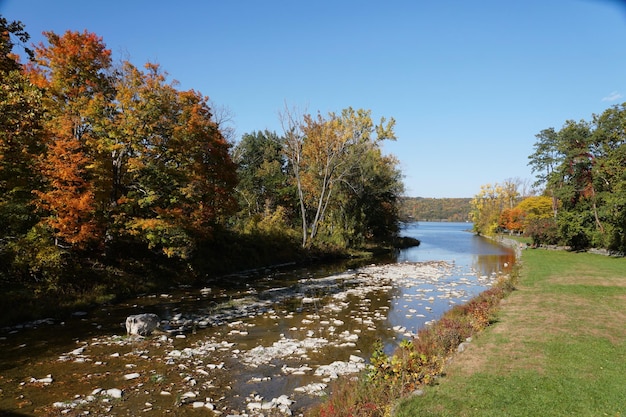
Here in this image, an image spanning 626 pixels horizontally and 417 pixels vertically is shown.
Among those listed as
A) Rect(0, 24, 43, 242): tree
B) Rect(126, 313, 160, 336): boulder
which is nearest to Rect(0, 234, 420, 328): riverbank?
Rect(0, 24, 43, 242): tree

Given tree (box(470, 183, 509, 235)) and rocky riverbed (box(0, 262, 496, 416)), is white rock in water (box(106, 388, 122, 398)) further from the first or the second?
tree (box(470, 183, 509, 235))

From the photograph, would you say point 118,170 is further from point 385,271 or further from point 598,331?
point 598,331

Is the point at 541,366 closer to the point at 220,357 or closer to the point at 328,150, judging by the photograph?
the point at 220,357

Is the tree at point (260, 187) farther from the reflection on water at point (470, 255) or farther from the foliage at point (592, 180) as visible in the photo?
Result: the foliage at point (592, 180)

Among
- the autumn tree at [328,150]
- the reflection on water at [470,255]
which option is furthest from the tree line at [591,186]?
the autumn tree at [328,150]

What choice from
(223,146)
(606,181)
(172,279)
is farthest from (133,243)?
(606,181)

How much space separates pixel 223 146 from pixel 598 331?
67.0 ft

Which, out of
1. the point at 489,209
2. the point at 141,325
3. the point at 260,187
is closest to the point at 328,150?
the point at 260,187

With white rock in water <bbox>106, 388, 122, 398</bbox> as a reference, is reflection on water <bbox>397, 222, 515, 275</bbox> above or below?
below

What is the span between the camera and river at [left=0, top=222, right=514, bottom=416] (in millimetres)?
8266

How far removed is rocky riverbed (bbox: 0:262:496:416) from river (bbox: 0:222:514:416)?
0.11 feet

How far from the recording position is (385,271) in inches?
1190

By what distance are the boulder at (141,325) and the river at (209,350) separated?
301mm

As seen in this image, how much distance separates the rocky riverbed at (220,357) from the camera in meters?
8.20
